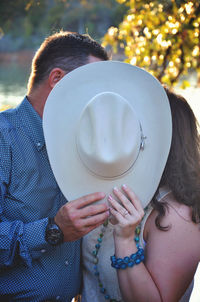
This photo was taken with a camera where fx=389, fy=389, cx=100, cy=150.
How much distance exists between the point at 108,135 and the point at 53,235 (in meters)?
0.54

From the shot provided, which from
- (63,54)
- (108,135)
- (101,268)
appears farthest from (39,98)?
(101,268)

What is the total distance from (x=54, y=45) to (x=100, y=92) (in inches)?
28.4

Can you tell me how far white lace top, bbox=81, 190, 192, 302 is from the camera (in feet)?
6.32

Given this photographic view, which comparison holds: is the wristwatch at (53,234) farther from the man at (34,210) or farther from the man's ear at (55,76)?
the man's ear at (55,76)

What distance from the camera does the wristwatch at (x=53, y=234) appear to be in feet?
5.65

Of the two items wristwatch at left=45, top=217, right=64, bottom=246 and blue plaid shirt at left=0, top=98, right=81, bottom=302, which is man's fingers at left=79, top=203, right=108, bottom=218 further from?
blue plaid shirt at left=0, top=98, right=81, bottom=302

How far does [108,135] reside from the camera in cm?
154

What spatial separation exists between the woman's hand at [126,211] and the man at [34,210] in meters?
0.20

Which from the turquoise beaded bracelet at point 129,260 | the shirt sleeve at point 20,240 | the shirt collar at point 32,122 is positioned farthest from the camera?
the shirt collar at point 32,122

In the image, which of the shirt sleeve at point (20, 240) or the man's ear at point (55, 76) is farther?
the man's ear at point (55, 76)

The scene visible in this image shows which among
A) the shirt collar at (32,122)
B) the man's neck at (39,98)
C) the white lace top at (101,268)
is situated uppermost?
the man's neck at (39,98)

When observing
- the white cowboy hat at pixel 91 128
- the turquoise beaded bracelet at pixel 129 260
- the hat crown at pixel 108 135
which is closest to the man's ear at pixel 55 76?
the white cowboy hat at pixel 91 128

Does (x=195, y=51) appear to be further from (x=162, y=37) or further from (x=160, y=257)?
(x=160, y=257)

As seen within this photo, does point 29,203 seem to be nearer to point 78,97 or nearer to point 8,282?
point 8,282
